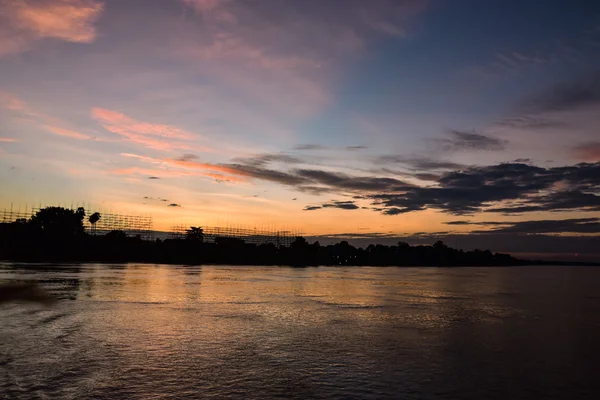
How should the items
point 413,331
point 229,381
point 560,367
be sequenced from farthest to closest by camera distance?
point 413,331, point 560,367, point 229,381

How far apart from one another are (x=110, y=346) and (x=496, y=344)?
25.3 m

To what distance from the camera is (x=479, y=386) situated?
22.7 meters

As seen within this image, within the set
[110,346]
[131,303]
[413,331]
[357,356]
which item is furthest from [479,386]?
[131,303]

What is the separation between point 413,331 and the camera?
3766 centimetres

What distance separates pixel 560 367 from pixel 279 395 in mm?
17354

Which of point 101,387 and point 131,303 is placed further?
point 131,303

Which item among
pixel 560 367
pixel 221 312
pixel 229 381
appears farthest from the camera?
pixel 221 312

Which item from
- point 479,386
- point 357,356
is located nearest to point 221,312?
point 357,356

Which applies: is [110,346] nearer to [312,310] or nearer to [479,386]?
[479,386]

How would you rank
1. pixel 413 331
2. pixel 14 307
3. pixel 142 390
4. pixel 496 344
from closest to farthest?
1. pixel 142 390
2. pixel 496 344
3. pixel 413 331
4. pixel 14 307

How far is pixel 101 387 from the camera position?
19.9 m

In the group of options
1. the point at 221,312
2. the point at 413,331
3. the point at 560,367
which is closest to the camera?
the point at 560,367

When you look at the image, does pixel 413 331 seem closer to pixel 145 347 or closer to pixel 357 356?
pixel 357 356

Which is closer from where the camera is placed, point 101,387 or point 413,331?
point 101,387
